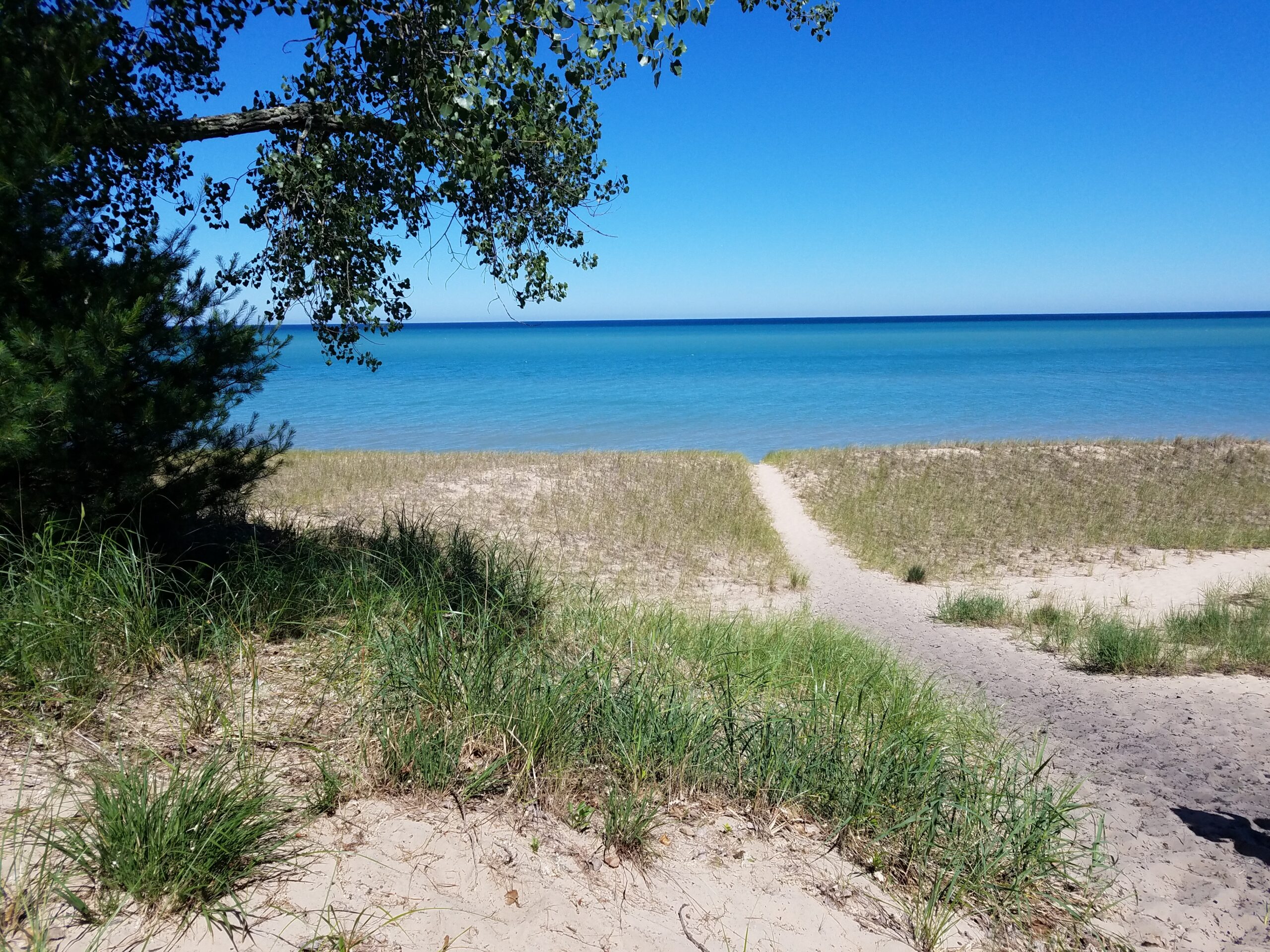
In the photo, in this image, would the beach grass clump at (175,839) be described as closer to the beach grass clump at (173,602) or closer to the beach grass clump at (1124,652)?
the beach grass clump at (173,602)

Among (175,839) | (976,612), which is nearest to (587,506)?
(976,612)

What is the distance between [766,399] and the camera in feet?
168

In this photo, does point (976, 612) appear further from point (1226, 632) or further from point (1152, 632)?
point (1226, 632)

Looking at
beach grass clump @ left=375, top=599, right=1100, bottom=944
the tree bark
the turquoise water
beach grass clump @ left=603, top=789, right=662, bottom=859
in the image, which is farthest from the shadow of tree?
the turquoise water

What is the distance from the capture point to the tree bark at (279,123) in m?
6.31

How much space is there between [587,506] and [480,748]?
549 inches

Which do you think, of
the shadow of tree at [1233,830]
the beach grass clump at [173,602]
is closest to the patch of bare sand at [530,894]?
the beach grass clump at [173,602]

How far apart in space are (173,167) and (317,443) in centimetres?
2804

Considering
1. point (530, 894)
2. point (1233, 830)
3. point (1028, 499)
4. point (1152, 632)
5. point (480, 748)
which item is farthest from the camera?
point (1028, 499)

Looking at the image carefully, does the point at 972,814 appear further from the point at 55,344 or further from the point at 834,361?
the point at 834,361

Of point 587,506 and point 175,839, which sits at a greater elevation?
point 175,839

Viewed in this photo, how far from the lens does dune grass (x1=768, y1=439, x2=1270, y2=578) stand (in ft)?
49.5

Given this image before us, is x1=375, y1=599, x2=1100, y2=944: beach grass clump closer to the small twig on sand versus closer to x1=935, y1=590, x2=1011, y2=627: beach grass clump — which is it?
the small twig on sand

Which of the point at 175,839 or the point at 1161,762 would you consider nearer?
the point at 175,839
